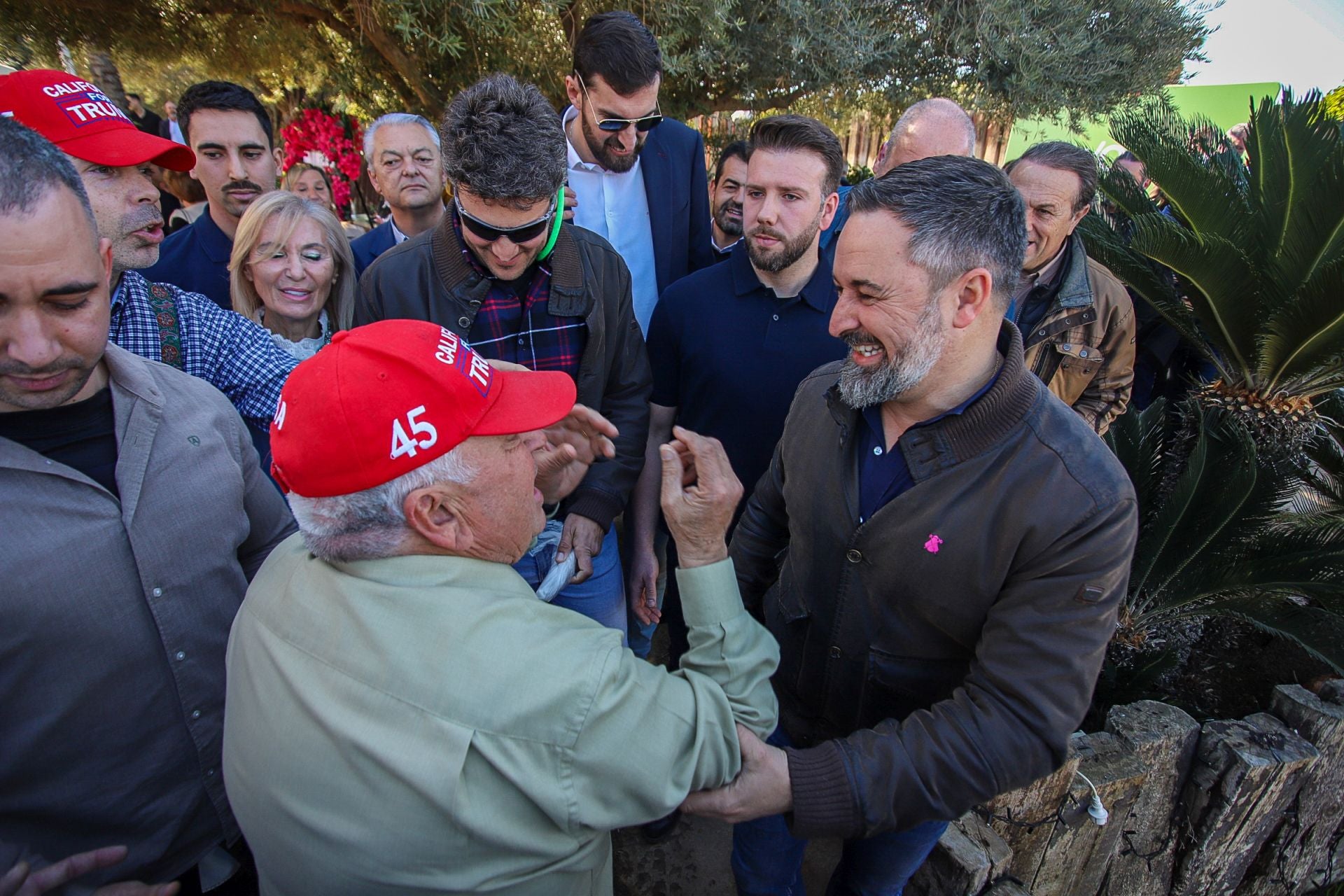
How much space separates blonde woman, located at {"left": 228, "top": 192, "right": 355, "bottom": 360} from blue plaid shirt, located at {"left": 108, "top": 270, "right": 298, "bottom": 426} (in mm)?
462

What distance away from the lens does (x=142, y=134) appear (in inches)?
85.4

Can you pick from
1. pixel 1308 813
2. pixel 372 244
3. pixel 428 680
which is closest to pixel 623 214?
pixel 372 244

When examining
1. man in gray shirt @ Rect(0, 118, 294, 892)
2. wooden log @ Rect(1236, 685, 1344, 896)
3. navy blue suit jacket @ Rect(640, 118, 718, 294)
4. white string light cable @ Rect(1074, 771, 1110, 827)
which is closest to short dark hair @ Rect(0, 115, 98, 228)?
man in gray shirt @ Rect(0, 118, 294, 892)

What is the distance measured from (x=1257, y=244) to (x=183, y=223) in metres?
6.44

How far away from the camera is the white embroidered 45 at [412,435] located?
4.31ft

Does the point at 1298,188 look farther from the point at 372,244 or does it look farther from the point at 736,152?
the point at 372,244

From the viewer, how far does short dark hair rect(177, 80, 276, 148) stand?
339 centimetres

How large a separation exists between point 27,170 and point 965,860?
283cm

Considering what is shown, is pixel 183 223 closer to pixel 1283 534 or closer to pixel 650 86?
pixel 650 86

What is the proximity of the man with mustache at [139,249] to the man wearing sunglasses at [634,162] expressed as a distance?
1502mm

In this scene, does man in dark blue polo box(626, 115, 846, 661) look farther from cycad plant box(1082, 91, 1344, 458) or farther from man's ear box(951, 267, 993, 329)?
cycad plant box(1082, 91, 1344, 458)

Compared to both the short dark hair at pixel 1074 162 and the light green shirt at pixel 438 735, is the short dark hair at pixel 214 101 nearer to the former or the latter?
the light green shirt at pixel 438 735

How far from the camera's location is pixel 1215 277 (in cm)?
356

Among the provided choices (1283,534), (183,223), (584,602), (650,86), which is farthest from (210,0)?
(1283,534)
